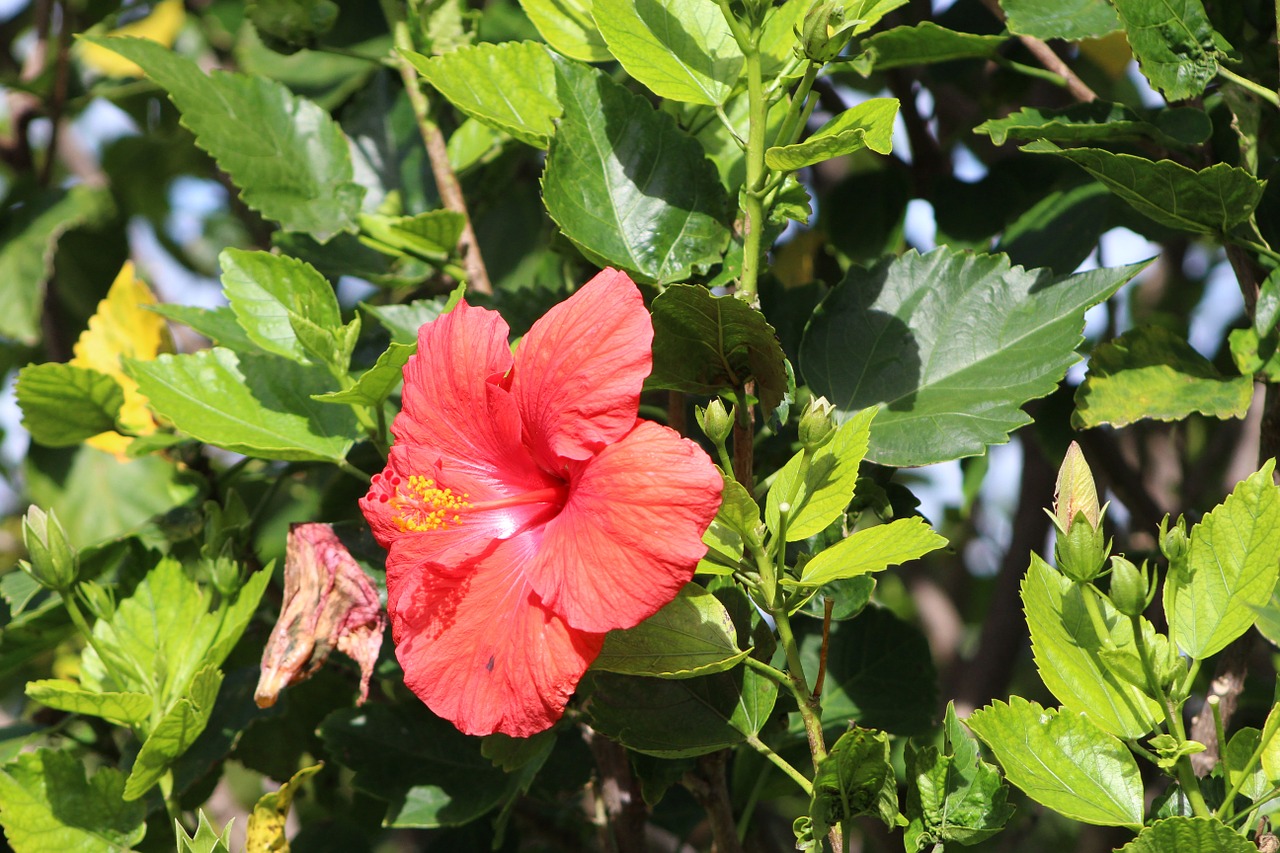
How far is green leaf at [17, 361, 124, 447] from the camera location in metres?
Answer: 1.38

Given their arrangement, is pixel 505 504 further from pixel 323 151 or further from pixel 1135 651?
pixel 323 151

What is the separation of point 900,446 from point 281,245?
0.80m

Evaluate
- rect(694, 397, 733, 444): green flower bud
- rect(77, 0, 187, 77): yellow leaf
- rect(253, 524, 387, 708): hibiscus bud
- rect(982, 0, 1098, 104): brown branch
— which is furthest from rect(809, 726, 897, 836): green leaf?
rect(77, 0, 187, 77): yellow leaf

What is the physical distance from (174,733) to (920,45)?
1.05 m

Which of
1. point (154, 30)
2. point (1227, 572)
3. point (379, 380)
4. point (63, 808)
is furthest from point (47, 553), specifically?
point (154, 30)

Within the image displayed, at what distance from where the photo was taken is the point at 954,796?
0.97m

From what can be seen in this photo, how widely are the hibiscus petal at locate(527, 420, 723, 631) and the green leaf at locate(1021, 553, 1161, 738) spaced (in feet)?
0.99

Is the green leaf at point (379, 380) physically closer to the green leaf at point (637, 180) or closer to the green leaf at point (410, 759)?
the green leaf at point (637, 180)

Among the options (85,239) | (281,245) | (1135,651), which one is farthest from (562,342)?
(85,239)

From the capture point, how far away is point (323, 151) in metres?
1.48

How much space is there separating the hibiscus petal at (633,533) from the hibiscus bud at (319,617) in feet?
1.07

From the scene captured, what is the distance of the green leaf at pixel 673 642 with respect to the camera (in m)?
0.97

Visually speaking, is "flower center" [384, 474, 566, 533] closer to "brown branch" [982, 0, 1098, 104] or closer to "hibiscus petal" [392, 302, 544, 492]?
"hibiscus petal" [392, 302, 544, 492]

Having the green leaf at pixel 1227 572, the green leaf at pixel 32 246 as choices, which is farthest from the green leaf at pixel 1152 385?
the green leaf at pixel 32 246
